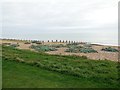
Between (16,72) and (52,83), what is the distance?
331 centimetres

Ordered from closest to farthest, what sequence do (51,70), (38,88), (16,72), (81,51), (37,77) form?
(38,88) < (37,77) < (16,72) < (51,70) < (81,51)

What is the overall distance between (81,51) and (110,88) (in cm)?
1603

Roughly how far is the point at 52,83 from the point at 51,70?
3.70 meters

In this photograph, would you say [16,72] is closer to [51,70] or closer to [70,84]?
[51,70]

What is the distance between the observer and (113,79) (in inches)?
634

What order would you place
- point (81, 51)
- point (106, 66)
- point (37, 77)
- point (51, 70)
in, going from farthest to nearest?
point (81, 51), point (106, 66), point (51, 70), point (37, 77)

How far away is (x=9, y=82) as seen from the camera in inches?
541

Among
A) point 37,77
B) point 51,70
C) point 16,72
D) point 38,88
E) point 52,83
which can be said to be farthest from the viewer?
point 51,70

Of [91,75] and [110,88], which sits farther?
[91,75]

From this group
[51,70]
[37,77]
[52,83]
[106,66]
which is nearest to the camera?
[52,83]

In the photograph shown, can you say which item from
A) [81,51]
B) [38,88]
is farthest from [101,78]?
[81,51]

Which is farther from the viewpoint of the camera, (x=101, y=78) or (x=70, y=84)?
(x=101, y=78)

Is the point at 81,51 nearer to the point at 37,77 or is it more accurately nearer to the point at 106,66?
the point at 106,66

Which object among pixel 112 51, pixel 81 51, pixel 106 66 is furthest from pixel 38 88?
pixel 112 51
